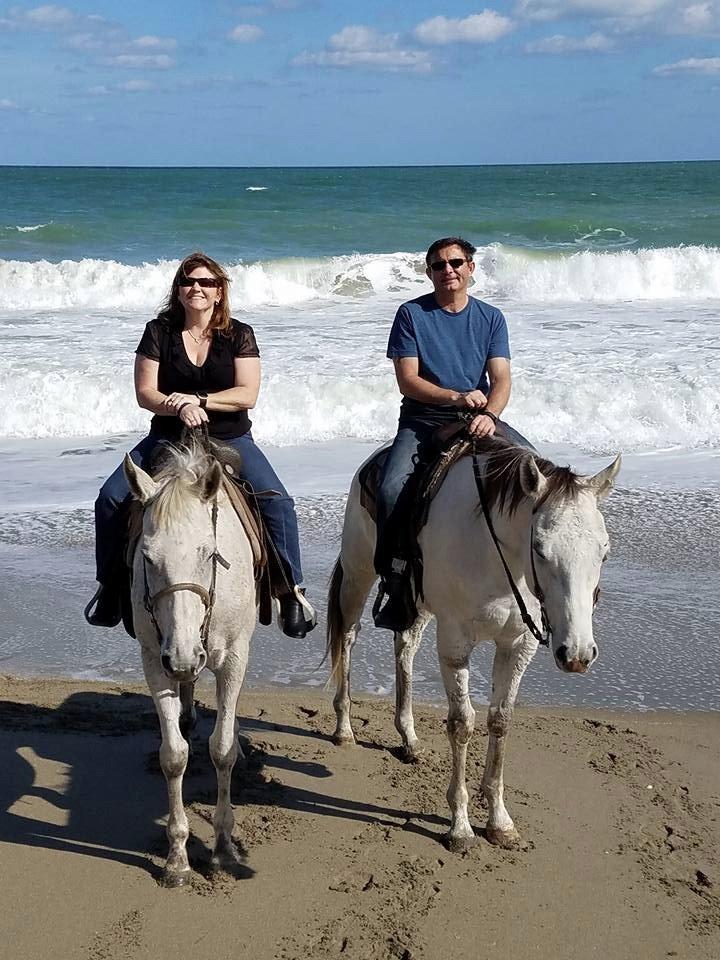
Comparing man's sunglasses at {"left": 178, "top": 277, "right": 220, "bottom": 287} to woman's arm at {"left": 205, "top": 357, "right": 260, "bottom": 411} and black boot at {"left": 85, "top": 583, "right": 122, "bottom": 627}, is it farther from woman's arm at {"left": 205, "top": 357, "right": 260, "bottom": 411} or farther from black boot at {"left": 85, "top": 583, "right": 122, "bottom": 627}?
black boot at {"left": 85, "top": 583, "right": 122, "bottom": 627}

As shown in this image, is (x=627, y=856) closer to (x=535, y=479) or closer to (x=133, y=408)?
(x=535, y=479)

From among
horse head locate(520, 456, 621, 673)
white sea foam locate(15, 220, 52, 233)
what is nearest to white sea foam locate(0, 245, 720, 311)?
white sea foam locate(15, 220, 52, 233)

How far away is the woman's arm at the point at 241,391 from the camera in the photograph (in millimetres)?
4316

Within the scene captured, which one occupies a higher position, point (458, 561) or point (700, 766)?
point (458, 561)

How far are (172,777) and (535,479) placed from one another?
65.9 inches

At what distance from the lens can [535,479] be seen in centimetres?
346

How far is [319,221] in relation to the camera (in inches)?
1361

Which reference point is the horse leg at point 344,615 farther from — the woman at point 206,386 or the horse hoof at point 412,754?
the woman at point 206,386

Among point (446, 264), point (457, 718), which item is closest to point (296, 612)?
point (457, 718)

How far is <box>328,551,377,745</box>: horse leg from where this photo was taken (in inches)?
198

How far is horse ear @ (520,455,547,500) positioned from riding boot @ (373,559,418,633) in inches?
39.8

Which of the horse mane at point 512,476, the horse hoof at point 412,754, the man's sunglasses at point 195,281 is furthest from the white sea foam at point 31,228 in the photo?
the horse mane at point 512,476

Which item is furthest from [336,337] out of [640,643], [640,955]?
[640,955]

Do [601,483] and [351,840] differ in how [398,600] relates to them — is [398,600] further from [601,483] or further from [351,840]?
[601,483]
